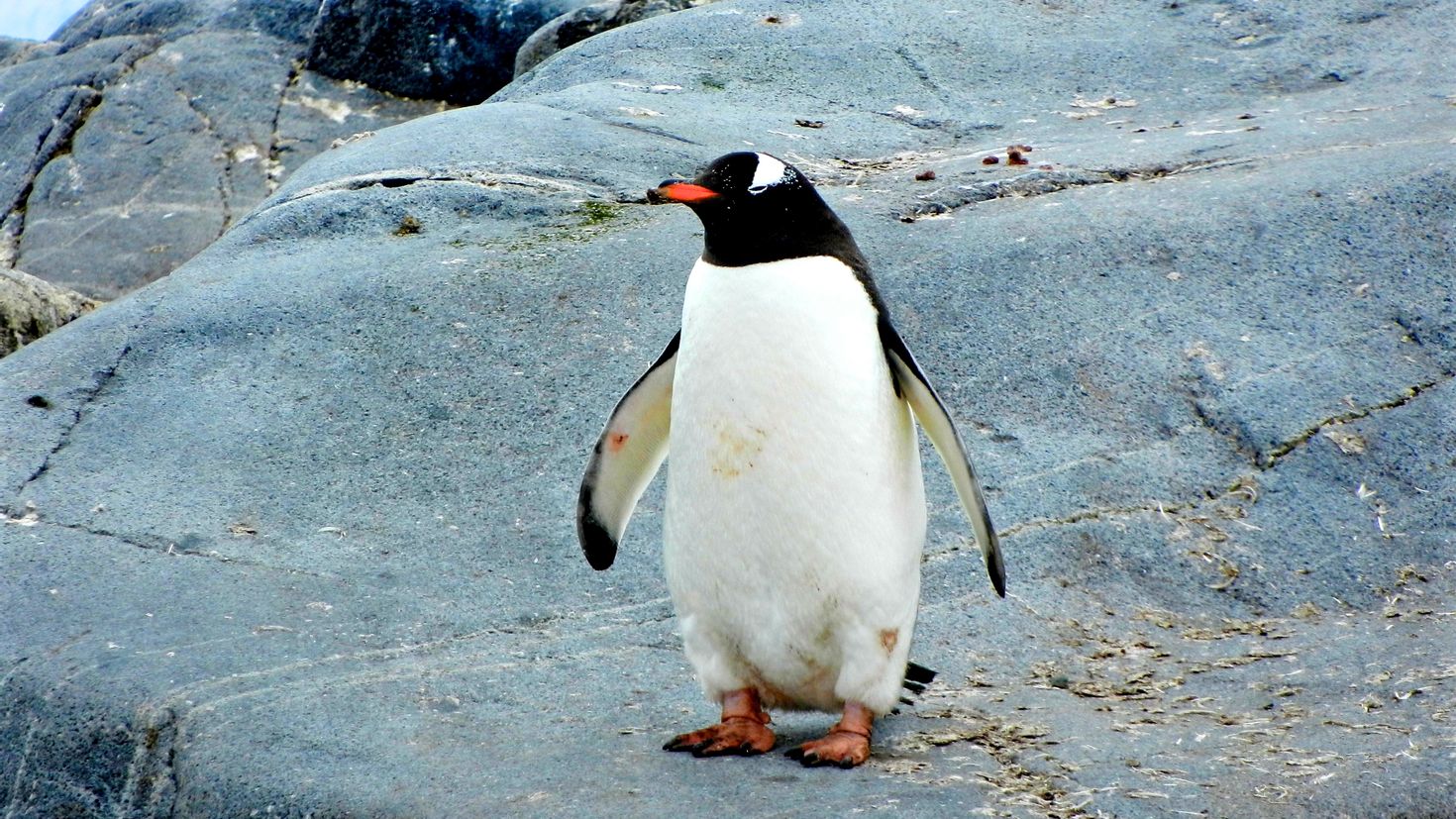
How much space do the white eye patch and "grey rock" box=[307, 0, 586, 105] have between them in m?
7.16

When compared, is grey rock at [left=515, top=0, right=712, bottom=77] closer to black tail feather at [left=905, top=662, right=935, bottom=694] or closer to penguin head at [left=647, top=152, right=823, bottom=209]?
penguin head at [left=647, top=152, right=823, bottom=209]

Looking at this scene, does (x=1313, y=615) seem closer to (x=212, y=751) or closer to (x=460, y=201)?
(x=212, y=751)

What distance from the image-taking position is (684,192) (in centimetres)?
260

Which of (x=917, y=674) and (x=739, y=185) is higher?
(x=739, y=185)

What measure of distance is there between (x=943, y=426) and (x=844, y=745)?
2.08ft

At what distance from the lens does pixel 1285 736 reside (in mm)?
2721

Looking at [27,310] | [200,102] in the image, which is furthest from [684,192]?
[200,102]

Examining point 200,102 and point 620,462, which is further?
point 200,102

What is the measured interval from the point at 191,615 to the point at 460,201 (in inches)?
90.3

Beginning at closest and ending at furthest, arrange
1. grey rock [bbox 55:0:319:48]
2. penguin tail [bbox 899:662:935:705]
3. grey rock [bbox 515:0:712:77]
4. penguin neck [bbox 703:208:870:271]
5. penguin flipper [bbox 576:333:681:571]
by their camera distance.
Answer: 1. penguin neck [bbox 703:208:870:271]
2. penguin tail [bbox 899:662:935:705]
3. penguin flipper [bbox 576:333:681:571]
4. grey rock [bbox 515:0:712:77]
5. grey rock [bbox 55:0:319:48]

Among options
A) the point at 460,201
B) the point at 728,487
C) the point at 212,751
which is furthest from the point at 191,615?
the point at 460,201

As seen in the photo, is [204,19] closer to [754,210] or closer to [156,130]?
[156,130]

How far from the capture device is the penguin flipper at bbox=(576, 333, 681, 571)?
3.06 metres

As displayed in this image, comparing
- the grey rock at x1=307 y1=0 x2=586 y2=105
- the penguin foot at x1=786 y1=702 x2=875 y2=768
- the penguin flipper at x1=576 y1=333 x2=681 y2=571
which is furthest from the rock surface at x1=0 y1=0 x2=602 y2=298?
the penguin foot at x1=786 y1=702 x2=875 y2=768
